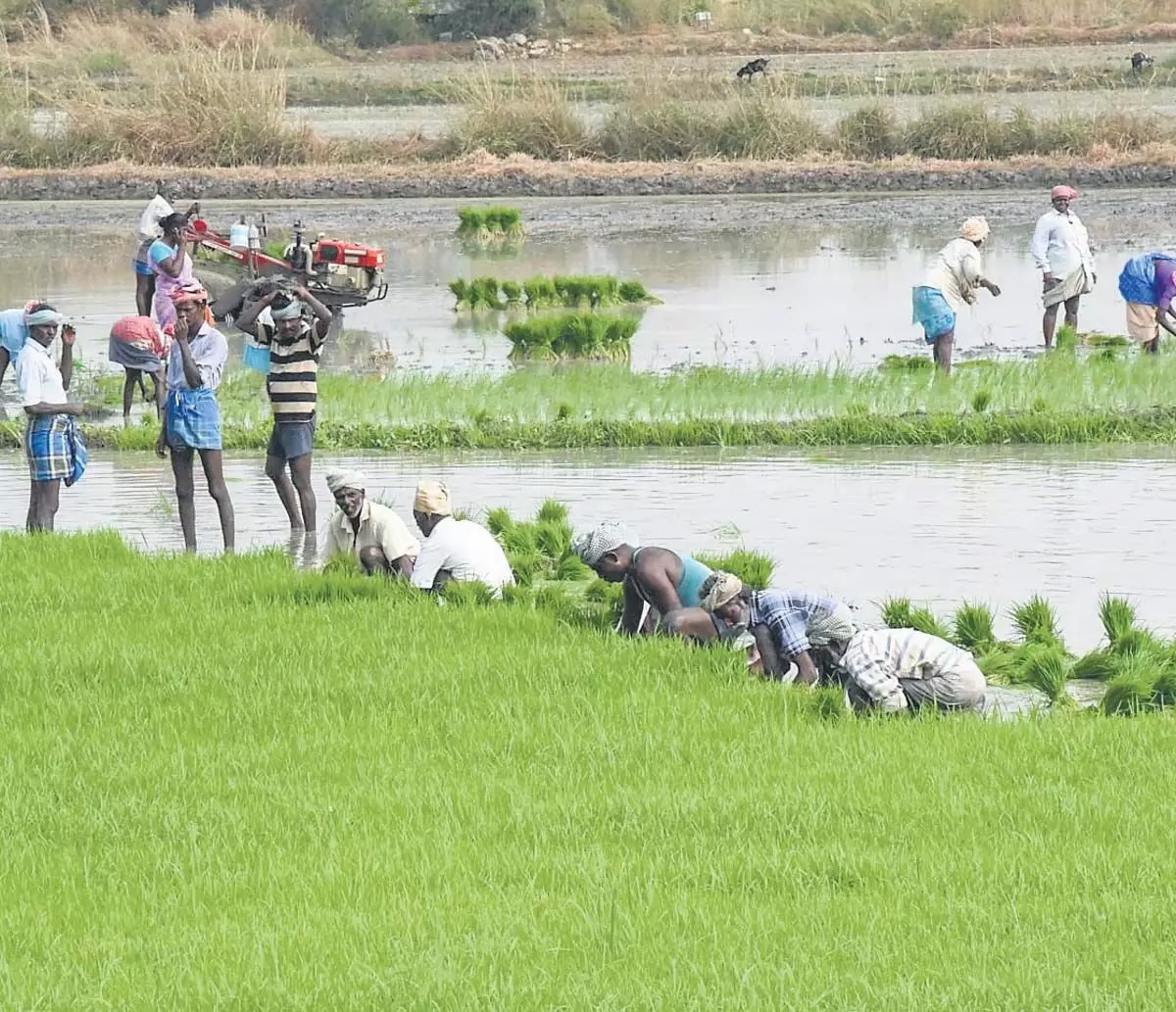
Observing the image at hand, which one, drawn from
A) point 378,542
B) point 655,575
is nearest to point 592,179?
point 378,542

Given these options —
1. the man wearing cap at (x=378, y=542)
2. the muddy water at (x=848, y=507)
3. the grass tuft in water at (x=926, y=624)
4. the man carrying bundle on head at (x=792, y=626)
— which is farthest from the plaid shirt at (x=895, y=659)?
the man wearing cap at (x=378, y=542)

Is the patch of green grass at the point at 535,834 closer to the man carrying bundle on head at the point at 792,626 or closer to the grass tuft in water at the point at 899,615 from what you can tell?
the man carrying bundle on head at the point at 792,626

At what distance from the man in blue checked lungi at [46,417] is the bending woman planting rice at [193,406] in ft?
1.72

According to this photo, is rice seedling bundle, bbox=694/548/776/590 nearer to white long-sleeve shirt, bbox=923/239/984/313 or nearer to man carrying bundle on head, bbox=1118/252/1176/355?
white long-sleeve shirt, bbox=923/239/984/313

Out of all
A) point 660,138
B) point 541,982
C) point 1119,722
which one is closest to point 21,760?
point 541,982

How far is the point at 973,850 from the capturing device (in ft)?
21.4

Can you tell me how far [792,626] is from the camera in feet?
29.2

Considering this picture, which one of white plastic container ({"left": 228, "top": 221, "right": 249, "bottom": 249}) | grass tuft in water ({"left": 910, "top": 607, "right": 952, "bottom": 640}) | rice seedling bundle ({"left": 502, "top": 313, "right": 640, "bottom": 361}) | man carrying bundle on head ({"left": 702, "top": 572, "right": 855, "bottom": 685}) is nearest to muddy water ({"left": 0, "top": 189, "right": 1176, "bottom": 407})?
rice seedling bundle ({"left": 502, "top": 313, "right": 640, "bottom": 361})

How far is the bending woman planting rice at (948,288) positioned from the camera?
57.9 feet

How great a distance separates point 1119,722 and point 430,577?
3483mm

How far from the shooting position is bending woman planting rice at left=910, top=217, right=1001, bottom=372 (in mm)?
17656

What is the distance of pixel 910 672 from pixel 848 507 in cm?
491

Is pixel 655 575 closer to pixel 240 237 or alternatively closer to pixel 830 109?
pixel 240 237

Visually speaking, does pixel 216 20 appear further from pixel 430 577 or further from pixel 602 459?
pixel 430 577
